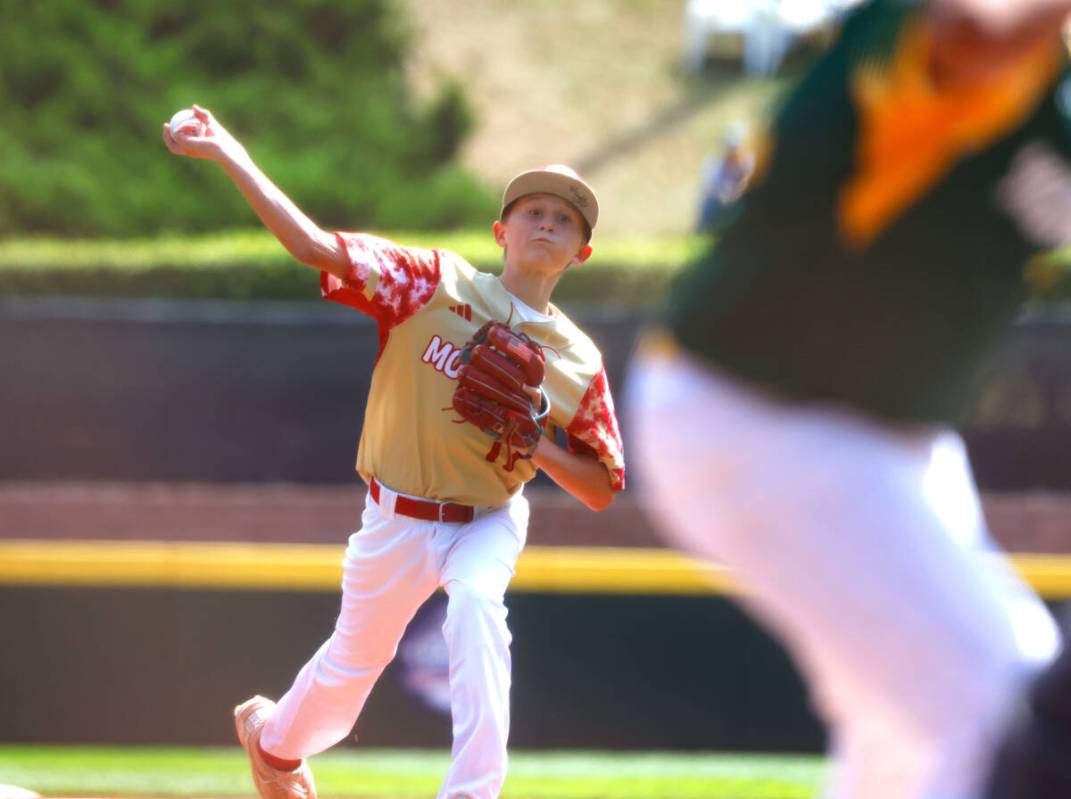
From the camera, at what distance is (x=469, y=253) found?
42.4ft

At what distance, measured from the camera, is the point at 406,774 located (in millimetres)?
6227

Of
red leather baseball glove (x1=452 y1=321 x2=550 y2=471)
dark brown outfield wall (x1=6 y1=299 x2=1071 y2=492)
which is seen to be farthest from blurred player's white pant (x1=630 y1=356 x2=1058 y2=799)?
dark brown outfield wall (x1=6 y1=299 x2=1071 y2=492)

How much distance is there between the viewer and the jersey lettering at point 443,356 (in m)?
3.84

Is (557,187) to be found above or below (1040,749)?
above

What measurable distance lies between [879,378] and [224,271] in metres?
11.2

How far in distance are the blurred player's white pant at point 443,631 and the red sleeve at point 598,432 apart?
0.81ft

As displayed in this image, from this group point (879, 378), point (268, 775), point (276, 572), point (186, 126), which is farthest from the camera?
point (276, 572)

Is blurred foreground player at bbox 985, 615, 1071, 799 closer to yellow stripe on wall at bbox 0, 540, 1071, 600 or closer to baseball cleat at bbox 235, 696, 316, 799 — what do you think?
baseball cleat at bbox 235, 696, 316, 799

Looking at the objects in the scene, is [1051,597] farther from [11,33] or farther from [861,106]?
[11,33]

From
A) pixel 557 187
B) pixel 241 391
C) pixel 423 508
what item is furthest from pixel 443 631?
pixel 241 391

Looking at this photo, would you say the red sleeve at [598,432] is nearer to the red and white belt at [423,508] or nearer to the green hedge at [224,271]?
the red and white belt at [423,508]

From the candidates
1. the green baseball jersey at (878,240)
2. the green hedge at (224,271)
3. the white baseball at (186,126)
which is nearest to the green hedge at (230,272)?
the green hedge at (224,271)

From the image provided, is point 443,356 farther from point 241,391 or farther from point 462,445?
point 241,391

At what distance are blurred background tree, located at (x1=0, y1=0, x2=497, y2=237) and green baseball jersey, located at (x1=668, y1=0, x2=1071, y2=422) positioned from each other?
1399 cm
